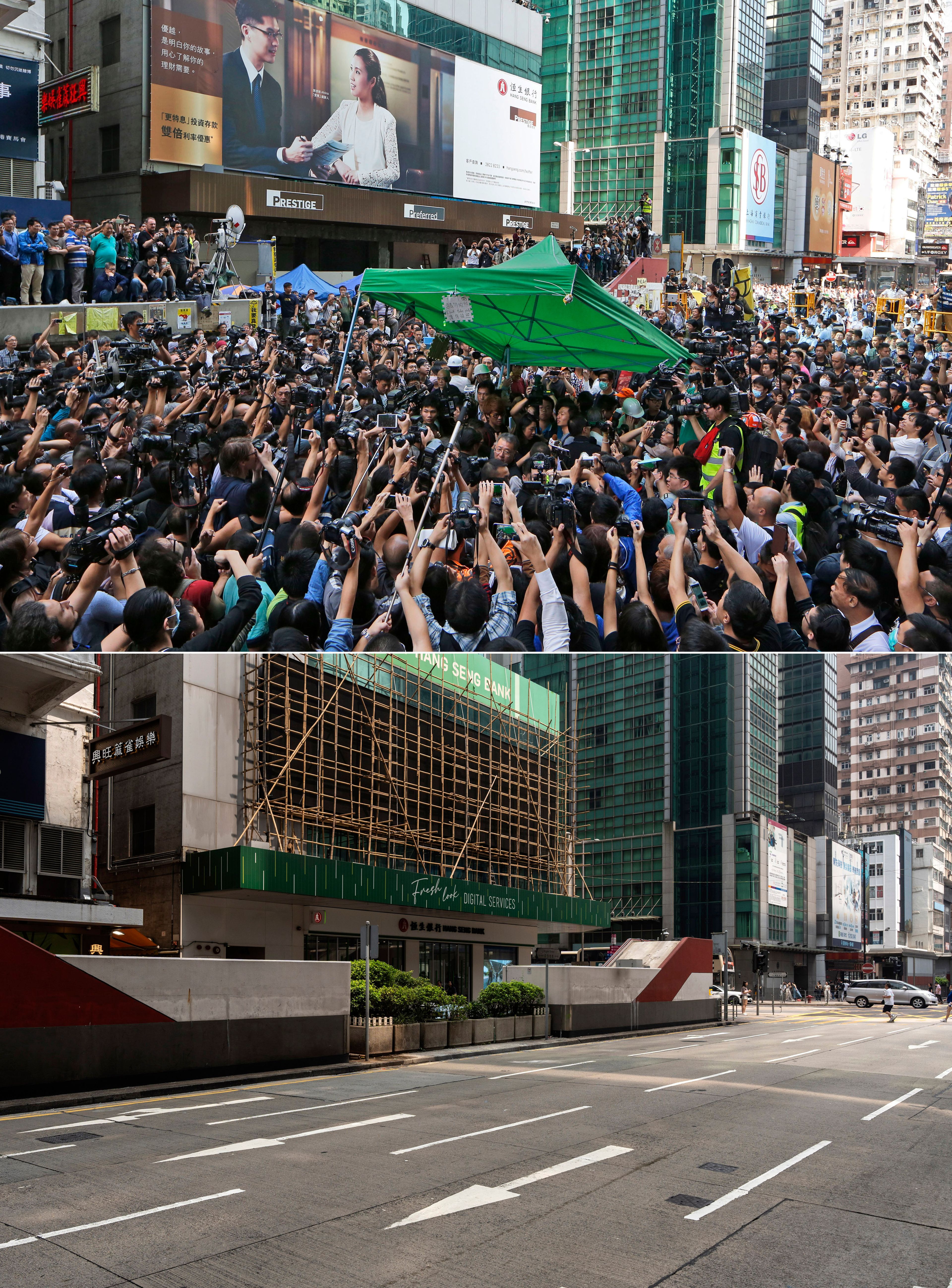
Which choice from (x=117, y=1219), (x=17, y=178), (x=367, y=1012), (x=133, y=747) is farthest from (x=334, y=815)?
(x=117, y=1219)

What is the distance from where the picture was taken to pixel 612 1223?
7.82m

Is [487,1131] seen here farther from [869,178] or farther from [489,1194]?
[869,178]

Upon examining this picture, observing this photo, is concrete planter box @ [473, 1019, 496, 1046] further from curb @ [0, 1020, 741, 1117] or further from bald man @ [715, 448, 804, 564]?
bald man @ [715, 448, 804, 564]

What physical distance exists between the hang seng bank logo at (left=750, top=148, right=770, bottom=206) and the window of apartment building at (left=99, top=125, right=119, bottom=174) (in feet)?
217

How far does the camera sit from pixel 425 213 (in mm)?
39750

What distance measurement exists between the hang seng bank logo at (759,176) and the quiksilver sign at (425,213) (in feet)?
184

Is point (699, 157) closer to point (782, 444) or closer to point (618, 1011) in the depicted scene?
point (618, 1011)

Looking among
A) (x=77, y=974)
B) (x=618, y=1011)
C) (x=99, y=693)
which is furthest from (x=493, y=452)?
(x=618, y=1011)

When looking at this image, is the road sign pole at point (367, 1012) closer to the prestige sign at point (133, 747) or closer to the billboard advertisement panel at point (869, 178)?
the prestige sign at point (133, 747)

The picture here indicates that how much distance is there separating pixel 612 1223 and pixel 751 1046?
16.9 m

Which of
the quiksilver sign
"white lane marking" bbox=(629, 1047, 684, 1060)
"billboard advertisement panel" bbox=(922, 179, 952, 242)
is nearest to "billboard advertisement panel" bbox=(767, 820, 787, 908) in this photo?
the quiksilver sign

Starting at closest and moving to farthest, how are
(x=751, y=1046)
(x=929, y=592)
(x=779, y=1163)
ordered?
(x=929, y=592) → (x=779, y=1163) → (x=751, y=1046)

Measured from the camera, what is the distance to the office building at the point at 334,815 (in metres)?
22.9

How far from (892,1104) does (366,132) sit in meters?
33.5
